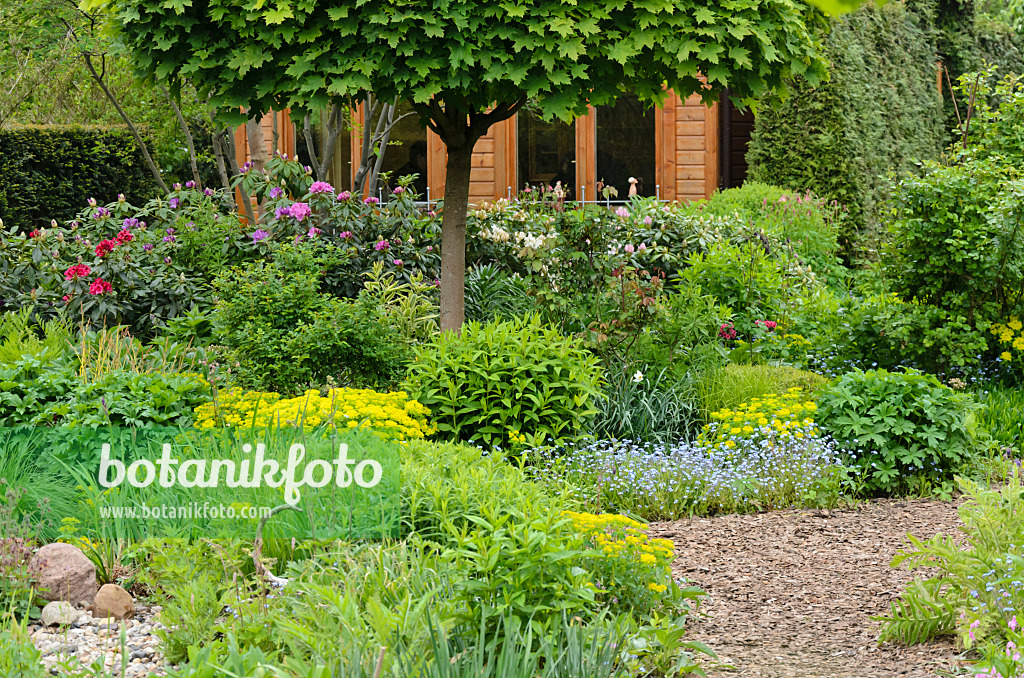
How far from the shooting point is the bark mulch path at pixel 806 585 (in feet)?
11.7

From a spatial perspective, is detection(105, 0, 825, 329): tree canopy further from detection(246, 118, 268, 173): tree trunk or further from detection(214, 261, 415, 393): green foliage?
detection(246, 118, 268, 173): tree trunk

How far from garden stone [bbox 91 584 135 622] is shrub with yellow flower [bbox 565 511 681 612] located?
5.25 feet

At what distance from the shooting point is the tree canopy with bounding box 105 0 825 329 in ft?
17.4

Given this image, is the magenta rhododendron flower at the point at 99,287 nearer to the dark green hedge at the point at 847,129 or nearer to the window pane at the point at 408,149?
the window pane at the point at 408,149

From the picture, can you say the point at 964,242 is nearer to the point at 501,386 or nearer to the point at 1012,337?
the point at 1012,337

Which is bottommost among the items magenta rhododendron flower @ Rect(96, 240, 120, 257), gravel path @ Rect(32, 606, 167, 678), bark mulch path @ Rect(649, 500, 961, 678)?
bark mulch path @ Rect(649, 500, 961, 678)

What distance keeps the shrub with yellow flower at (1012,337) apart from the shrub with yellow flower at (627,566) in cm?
483

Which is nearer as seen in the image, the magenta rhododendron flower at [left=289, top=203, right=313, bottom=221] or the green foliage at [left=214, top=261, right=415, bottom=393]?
the green foliage at [left=214, top=261, right=415, bottom=393]

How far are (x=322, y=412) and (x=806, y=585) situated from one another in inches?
96.6

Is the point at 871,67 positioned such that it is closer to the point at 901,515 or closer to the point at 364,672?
the point at 901,515

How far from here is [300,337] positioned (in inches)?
235

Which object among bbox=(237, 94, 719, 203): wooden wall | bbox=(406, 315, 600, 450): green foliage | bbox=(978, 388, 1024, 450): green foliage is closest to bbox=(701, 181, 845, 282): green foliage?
bbox=(237, 94, 719, 203): wooden wall

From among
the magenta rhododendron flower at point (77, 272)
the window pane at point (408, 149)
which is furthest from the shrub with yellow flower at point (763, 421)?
the window pane at point (408, 149)

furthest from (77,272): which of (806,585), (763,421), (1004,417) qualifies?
(1004,417)
